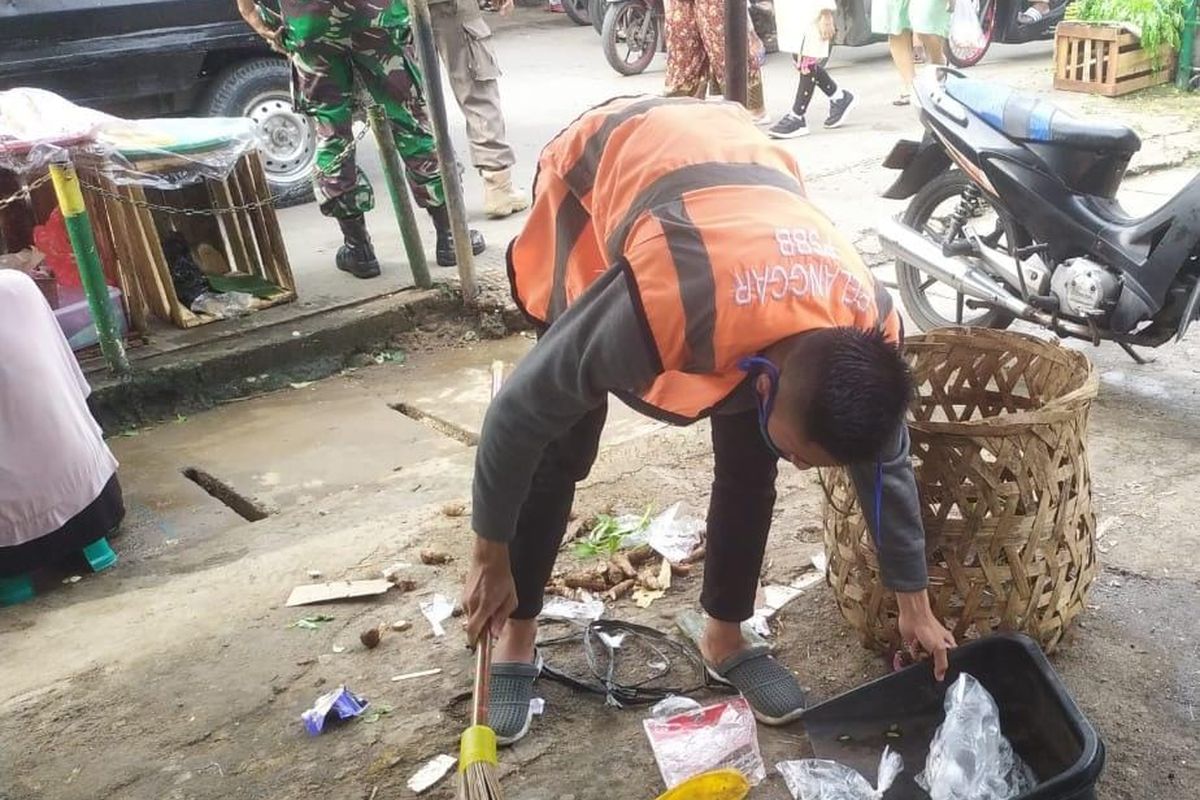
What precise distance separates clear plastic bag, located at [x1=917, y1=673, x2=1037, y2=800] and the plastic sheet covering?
10.9 ft

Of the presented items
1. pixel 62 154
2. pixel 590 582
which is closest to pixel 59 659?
pixel 590 582

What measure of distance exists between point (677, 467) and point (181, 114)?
400 centimetres

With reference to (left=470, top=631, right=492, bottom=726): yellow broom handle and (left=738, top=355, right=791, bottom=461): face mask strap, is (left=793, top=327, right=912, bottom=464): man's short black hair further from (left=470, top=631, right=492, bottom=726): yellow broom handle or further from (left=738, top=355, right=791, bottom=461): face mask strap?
(left=470, top=631, right=492, bottom=726): yellow broom handle

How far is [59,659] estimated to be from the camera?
256 centimetres

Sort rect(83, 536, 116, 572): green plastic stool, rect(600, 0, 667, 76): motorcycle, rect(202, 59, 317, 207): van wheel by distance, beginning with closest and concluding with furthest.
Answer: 1. rect(83, 536, 116, 572): green plastic stool
2. rect(202, 59, 317, 207): van wheel
3. rect(600, 0, 667, 76): motorcycle

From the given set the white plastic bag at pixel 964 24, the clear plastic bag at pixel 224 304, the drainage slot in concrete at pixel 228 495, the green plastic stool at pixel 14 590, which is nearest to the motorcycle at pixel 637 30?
the white plastic bag at pixel 964 24

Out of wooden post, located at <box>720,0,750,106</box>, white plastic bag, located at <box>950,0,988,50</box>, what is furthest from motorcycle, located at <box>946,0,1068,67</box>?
wooden post, located at <box>720,0,750,106</box>

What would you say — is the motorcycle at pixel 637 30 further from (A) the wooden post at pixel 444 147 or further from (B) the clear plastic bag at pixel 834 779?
(B) the clear plastic bag at pixel 834 779

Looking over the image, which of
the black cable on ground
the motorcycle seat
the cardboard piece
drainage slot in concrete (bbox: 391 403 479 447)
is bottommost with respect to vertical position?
drainage slot in concrete (bbox: 391 403 479 447)

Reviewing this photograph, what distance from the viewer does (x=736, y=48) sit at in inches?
132

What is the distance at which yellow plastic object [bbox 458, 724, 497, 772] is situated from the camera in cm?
184

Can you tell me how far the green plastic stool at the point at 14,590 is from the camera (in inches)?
115

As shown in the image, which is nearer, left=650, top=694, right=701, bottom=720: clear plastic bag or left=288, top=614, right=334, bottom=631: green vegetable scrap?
left=650, top=694, right=701, bottom=720: clear plastic bag

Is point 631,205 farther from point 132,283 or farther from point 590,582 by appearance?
point 132,283
